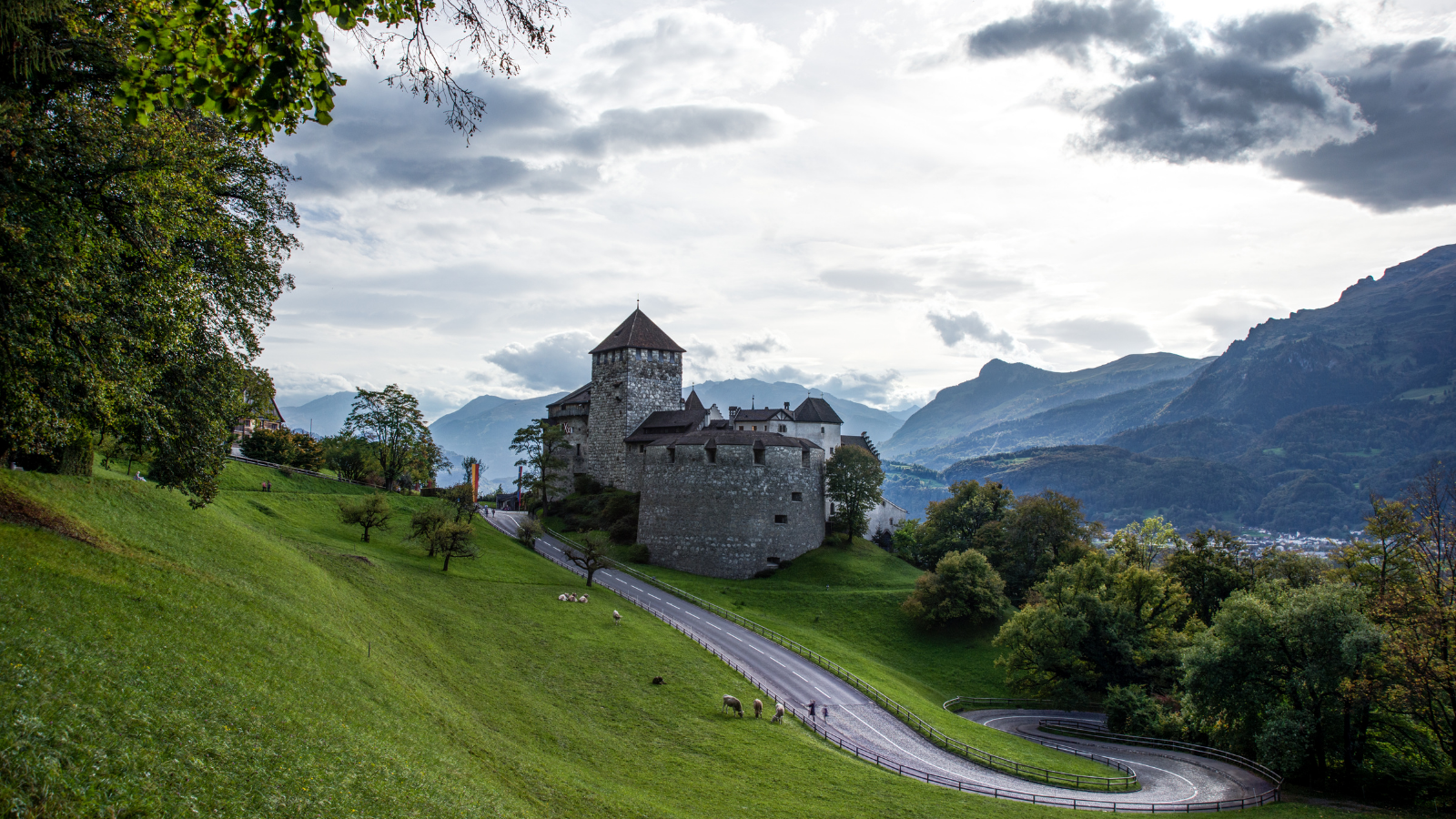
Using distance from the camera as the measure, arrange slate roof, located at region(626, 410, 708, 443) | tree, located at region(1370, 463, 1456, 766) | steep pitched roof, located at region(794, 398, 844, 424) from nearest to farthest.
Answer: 1. tree, located at region(1370, 463, 1456, 766)
2. slate roof, located at region(626, 410, 708, 443)
3. steep pitched roof, located at region(794, 398, 844, 424)

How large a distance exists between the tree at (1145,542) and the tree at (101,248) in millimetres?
60438

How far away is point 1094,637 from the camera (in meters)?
47.6

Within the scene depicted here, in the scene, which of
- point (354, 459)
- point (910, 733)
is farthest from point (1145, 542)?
point (354, 459)

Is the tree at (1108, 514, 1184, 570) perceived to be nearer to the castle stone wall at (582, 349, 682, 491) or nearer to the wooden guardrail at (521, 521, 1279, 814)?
the wooden guardrail at (521, 521, 1279, 814)

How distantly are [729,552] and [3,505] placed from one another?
49183mm

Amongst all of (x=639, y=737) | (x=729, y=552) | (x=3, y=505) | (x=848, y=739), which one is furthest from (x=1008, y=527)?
(x=3, y=505)

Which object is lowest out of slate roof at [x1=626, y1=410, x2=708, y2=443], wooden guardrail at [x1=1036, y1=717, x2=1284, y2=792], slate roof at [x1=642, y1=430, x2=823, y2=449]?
wooden guardrail at [x1=1036, y1=717, x2=1284, y2=792]

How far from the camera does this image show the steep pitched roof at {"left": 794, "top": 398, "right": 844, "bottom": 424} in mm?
77500

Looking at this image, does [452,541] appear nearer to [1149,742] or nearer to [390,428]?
[390,428]

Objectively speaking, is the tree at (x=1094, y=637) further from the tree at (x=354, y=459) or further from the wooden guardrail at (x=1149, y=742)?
the tree at (x=354, y=459)

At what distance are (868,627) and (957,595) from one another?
7117 mm

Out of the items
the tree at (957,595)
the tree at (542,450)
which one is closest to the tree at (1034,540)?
the tree at (957,595)

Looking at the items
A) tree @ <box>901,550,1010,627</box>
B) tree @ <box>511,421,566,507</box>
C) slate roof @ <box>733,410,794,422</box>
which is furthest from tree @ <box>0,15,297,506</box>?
slate roof @ <box>733,410,794,422</box>

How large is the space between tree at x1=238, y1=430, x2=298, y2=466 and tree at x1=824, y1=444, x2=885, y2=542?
47.8 meters
